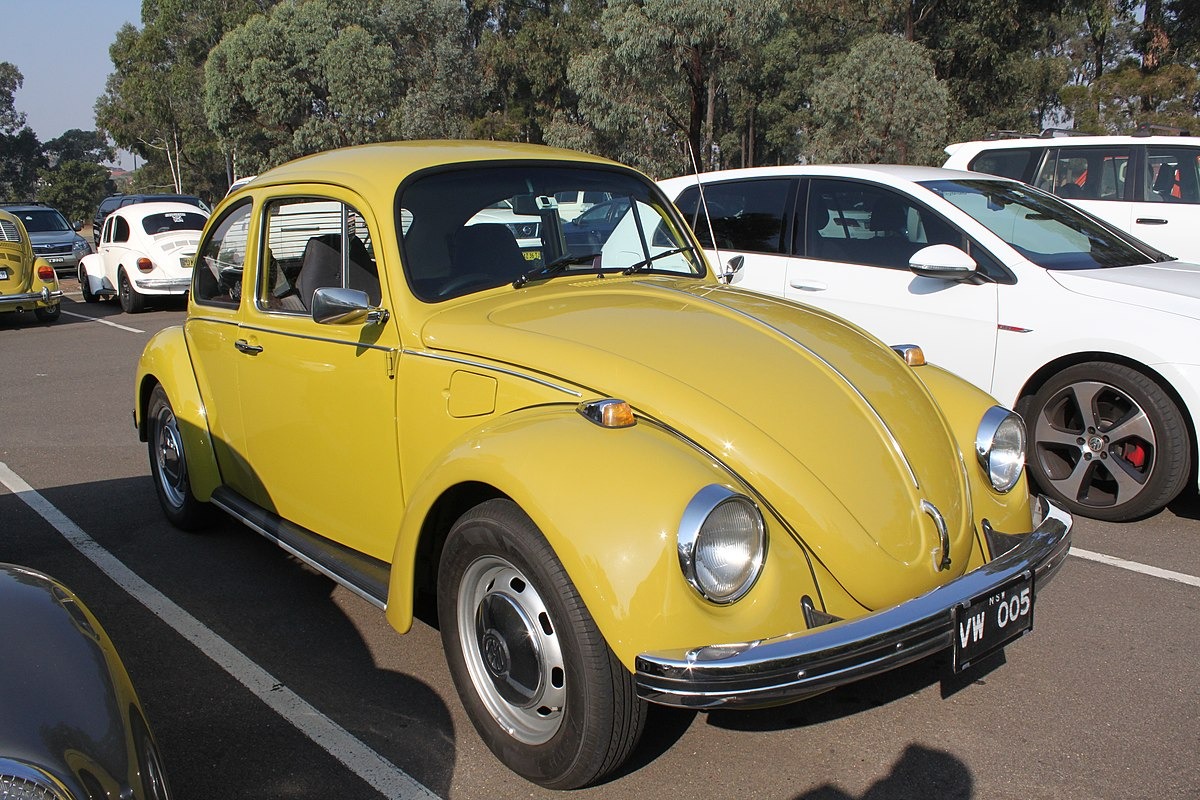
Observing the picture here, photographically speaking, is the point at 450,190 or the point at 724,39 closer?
the point at 450,190

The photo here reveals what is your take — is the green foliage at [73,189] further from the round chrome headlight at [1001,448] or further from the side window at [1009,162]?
the round chrome headlight at [1001,448]

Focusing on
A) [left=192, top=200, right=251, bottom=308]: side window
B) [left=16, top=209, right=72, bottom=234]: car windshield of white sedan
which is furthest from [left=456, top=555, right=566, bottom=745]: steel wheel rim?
[left=16, top=209, right=72, bottom=234]: car windshield of white sedan

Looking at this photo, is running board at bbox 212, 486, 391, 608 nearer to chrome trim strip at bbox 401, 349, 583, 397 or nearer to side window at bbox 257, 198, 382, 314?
chrome trim strip at bbox 401, 349, 583, 397

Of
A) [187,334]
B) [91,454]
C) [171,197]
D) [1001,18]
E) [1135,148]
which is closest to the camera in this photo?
[187,334]

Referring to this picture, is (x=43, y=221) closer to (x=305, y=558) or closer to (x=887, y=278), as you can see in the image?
(x=887, y=278)

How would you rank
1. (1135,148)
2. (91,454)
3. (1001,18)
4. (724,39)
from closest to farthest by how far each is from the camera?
(91,454) < (1135,148) < (724,39) < (1001,18)

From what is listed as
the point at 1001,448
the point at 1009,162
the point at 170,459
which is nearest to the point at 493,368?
the point at 1001,448

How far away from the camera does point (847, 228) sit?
20.6 ft

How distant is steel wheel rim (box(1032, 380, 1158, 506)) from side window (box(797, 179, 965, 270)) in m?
1.20

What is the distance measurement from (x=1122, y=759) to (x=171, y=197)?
23289mm

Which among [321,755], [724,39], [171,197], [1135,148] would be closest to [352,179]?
[321,755]

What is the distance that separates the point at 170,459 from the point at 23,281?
1084 centimetres

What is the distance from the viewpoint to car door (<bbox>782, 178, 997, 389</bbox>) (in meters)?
5.50

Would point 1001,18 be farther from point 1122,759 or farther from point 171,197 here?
point 1122,759
